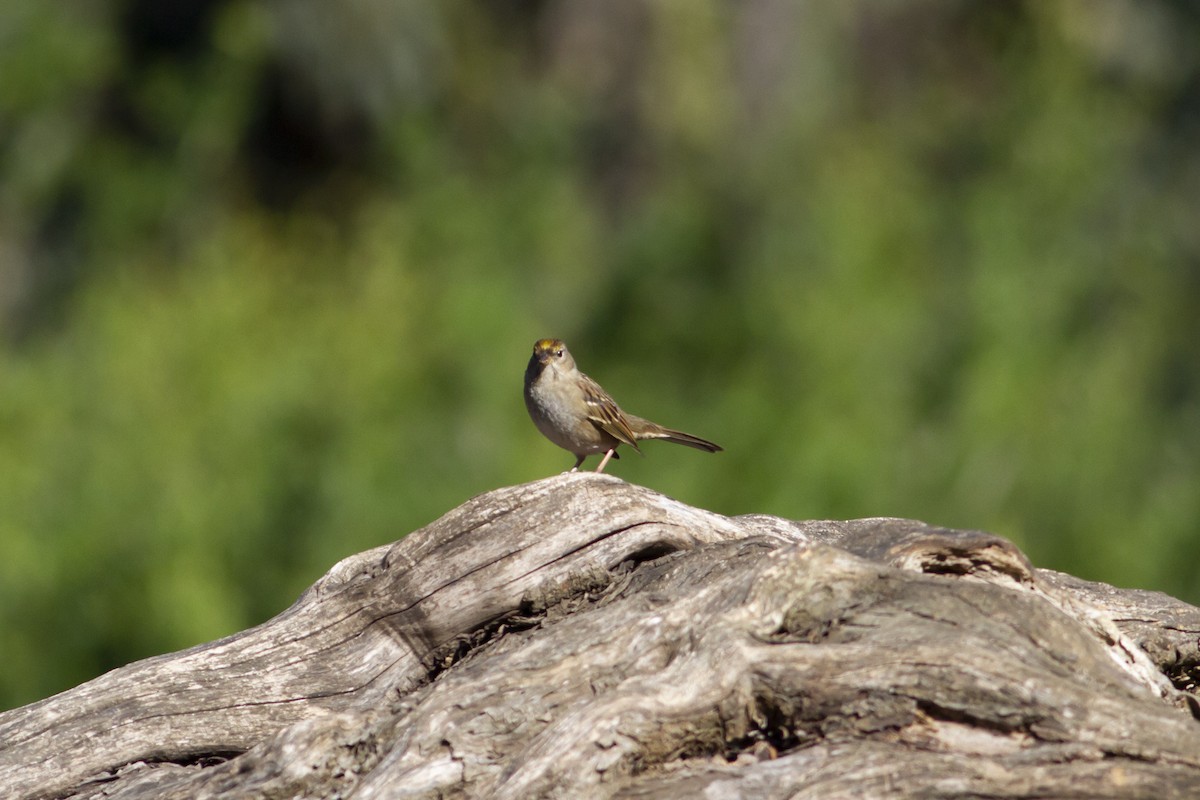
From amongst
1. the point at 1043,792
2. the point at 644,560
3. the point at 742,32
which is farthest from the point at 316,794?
the point at 742,32

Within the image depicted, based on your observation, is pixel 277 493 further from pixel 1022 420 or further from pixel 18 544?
pixel 1022 420

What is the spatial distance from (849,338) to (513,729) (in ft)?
32.6

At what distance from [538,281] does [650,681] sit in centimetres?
Answer: 1255

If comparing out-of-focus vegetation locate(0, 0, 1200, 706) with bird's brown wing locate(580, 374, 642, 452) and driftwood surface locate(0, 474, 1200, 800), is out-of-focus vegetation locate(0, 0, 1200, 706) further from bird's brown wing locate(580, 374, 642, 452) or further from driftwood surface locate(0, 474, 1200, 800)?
driftwood surface locate(0, 474, 1200, 800)

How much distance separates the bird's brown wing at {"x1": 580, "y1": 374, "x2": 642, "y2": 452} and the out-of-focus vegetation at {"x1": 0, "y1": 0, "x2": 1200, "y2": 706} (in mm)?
3599

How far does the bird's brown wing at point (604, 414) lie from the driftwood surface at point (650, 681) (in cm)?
190

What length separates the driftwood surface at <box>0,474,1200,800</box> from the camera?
12.2 feet

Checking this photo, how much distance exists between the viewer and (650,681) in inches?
152

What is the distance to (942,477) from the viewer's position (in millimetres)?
12062

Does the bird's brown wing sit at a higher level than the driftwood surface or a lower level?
higher

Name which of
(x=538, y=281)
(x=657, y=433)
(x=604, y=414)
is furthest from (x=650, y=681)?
(x=538, y=281)

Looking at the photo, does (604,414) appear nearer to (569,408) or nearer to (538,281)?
(569,408)

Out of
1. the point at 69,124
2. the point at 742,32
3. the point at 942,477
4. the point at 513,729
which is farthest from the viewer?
the point at 742,32

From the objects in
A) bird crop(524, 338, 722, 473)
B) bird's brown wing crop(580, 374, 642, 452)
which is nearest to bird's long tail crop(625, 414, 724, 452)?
bird crop(524, 338, 722, 473)
